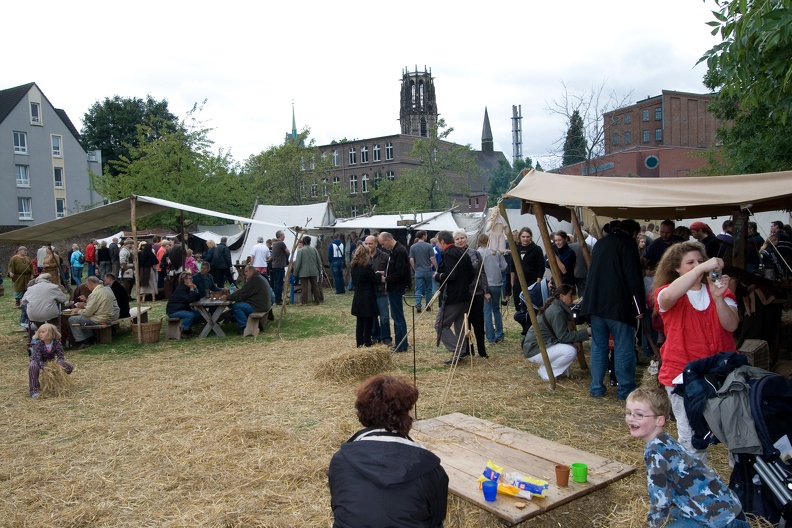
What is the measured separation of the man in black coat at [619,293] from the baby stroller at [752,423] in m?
2.55

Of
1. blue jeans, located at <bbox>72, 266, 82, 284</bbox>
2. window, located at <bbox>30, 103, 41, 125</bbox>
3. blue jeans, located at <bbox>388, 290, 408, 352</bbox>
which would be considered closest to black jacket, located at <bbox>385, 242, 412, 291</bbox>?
blue jeans, located at <bbox>388, 290, 408, 352</bbox>

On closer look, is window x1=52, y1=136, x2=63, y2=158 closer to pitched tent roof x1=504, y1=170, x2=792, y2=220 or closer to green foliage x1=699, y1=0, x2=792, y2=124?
pitched tent roof x1=504, y1=170, x2=792, y2=220

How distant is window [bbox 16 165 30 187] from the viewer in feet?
143

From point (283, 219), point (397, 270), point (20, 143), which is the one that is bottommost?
point (397, 270)

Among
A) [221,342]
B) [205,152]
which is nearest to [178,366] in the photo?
[221,342]

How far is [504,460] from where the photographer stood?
380 cm

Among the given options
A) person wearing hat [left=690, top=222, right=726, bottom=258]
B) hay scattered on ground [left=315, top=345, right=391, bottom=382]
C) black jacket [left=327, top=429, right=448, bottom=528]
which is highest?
person wearing hat [left=690, top=222, right=726, bottom=258]

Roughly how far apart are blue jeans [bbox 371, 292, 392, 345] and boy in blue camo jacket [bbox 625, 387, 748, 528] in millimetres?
6397

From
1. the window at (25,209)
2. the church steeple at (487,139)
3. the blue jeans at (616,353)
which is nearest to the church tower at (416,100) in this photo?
the church steeple at (487,139)

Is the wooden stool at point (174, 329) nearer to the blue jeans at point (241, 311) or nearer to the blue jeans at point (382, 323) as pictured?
the blue jeans at point (241, 311)

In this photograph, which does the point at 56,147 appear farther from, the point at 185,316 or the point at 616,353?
the point at 616,353

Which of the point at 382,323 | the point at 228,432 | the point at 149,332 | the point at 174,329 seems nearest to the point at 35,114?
the point at 174,329

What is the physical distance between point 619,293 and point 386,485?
4.17m

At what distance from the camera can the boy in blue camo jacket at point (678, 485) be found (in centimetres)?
271
